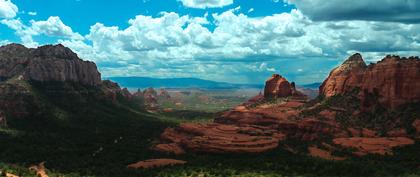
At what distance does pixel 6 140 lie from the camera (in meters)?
193

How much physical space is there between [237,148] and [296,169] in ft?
124

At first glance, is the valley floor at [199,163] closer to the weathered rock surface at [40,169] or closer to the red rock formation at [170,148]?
the weathered rock surface at [40,169]

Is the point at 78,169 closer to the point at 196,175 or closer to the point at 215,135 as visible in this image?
the point at 196,175

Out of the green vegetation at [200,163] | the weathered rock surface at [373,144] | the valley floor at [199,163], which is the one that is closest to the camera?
the green vegetation at [200,163]

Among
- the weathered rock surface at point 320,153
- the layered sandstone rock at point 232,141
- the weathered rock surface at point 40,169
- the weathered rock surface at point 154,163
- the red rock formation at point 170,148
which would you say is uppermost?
the layered sandstone rock at point 232,141

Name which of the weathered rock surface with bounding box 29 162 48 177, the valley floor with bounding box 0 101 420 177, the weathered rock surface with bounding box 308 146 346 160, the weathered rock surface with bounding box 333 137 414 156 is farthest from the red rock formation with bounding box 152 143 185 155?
the weathered rock surface with bounding box 333 137 414 156

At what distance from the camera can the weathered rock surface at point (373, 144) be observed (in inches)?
6404

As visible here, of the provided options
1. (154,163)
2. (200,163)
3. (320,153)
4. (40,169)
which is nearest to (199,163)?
(200,163)

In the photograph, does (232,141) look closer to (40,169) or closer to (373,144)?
(373,144)

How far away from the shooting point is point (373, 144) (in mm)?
169250

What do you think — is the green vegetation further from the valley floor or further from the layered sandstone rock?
the layered sandstone rock

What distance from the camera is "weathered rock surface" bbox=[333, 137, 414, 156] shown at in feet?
534

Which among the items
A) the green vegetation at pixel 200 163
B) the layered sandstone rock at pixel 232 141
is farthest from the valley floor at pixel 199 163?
the layered sandstone rock at pixel 232 141

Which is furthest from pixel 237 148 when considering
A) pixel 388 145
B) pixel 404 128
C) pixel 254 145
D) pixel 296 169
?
pixel 404 128
